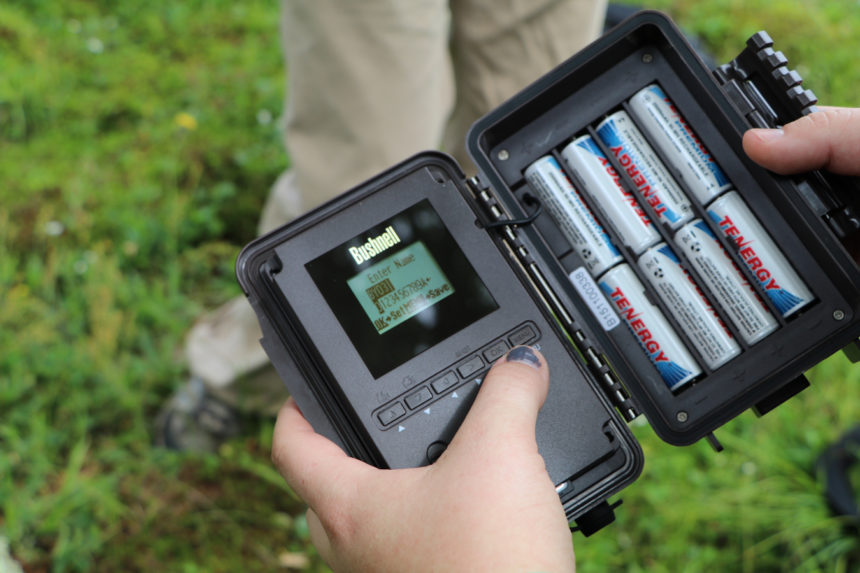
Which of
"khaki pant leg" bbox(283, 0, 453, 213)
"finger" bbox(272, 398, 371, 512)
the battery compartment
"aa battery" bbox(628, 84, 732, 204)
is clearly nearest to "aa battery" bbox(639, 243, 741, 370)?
the battery compartment

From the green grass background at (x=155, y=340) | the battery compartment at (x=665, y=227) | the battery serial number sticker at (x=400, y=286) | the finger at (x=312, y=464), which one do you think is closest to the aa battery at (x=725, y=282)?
the battery compartment at (x=665, y=227)

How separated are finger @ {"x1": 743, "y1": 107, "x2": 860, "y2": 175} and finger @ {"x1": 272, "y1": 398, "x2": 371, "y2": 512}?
91 centimetres

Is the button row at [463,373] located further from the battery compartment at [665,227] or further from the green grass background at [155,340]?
the green grass background at [155,340]

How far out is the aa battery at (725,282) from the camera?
1353 millimetres

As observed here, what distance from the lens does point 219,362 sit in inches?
90.7

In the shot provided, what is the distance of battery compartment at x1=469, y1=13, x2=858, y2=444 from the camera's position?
1.31m

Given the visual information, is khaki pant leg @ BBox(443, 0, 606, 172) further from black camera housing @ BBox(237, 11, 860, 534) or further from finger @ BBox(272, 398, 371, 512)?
finger @ BBox(272, 398, 371, 512)

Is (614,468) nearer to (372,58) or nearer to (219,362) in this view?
(372,58)

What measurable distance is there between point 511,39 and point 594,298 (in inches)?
40.0

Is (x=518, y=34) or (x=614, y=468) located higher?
(x=518, y=34)

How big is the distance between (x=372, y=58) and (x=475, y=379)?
988mm

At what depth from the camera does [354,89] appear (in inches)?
74.2

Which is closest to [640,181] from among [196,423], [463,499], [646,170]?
[646,170]

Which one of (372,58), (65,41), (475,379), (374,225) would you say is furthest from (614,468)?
(65,41)
